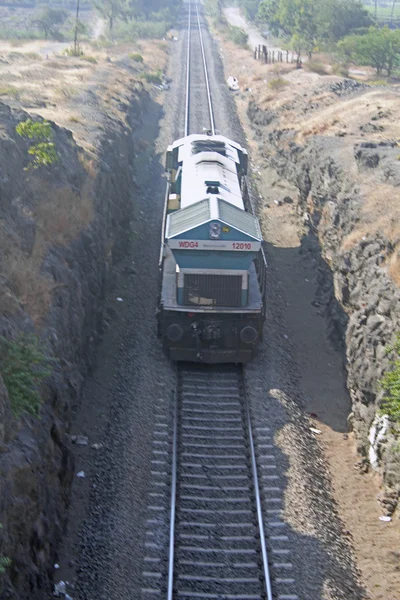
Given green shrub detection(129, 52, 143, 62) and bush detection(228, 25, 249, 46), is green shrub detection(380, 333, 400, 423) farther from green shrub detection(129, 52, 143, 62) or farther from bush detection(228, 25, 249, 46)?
bush detection(228, 25, 249, 46)

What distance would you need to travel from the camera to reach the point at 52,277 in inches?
642

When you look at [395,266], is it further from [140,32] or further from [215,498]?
[140,32]

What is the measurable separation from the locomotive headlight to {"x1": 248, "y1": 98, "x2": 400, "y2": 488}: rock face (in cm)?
441

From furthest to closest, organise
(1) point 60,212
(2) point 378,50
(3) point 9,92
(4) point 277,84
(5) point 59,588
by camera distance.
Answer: (2) point 378,50 → (4) point 277,84 → (3) point 9,92 → (1) point 60,212 → (5) point 59,588

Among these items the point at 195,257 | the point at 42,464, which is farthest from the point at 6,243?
the point at 42,464

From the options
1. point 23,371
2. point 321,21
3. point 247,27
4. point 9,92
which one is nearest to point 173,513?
point 23,371

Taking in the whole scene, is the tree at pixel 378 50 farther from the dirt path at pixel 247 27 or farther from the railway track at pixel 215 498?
the railway track at pixel 215 498

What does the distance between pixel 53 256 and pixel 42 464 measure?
670 centimetres

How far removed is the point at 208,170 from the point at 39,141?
5465 millimetres

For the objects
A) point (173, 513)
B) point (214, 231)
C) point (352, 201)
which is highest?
point (214, 231)

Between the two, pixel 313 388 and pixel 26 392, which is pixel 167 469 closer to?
pixel 26 392

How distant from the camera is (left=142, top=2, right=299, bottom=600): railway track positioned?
11.9 metres

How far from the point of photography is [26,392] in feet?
39.6

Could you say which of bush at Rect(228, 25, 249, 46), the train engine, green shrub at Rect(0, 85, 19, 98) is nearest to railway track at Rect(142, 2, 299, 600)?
the train engine
